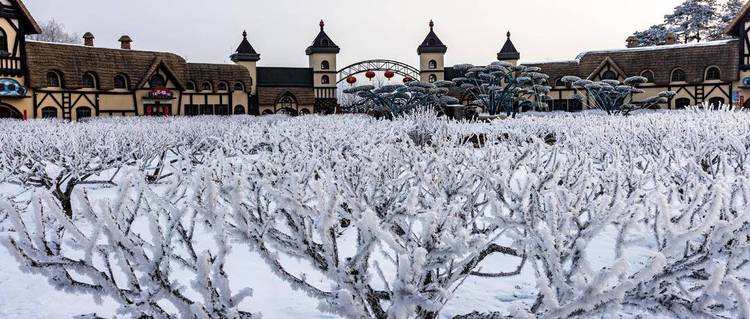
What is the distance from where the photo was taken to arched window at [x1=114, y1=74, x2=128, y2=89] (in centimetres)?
3225

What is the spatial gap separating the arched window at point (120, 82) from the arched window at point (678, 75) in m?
34.5

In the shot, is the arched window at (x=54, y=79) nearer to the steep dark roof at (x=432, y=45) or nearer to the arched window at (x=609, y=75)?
the steep dark roof at (x=432, y=45)

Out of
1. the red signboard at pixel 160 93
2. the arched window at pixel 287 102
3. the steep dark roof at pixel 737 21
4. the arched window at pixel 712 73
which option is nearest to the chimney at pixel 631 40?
the arched window at pixel 712 73

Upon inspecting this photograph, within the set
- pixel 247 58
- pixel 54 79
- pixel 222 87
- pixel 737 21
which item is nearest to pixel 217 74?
pixel 222 87

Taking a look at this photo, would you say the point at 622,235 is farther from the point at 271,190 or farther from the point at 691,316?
the point at 271,190

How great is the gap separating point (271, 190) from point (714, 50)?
3766 cm

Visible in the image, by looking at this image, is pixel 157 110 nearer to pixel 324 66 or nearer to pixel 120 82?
pixel 120 82

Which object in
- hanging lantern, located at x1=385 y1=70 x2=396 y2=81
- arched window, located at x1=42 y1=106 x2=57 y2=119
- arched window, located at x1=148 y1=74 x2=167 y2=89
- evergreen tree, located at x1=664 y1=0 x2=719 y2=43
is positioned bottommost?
arched window, located at x1=42 y1=106 x2=57 y2=119

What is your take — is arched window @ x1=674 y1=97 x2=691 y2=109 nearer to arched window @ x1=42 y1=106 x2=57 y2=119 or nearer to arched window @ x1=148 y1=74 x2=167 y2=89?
arched window @ x1=148 y1=74 x2=167 y2=89

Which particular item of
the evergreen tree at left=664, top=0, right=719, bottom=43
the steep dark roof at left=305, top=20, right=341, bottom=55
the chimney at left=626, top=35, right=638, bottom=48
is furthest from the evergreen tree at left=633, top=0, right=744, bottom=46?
the steep dark roof at left=305, top=20, right=341, bottom=55

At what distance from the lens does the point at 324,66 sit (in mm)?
43281

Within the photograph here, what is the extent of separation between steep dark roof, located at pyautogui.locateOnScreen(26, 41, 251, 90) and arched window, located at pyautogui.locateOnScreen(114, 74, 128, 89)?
292mm

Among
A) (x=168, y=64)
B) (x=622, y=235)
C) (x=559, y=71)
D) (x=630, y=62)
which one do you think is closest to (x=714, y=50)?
(x=630, y=62)

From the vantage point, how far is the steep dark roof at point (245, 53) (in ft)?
136
